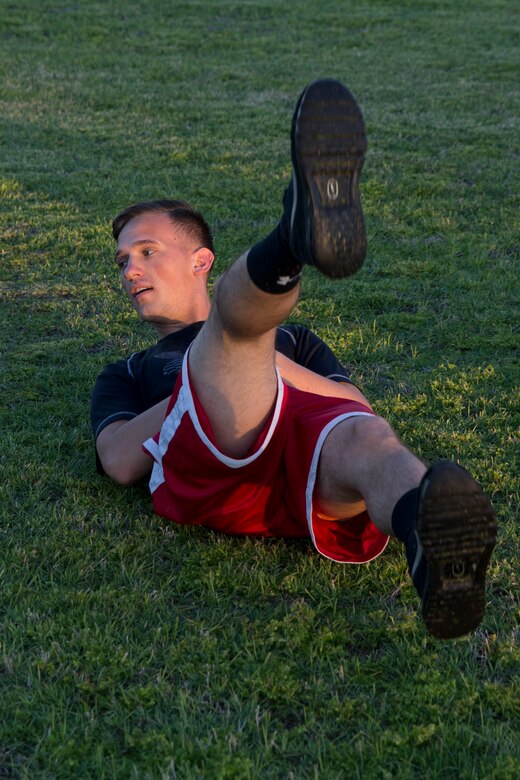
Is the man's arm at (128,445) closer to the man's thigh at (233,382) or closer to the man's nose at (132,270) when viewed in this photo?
the man's thigh at (233,382)

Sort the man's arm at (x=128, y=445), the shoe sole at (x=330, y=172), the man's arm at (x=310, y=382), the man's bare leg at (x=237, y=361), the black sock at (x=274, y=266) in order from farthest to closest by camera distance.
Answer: the man's arm at (x=128, y=445), the man's arm at (x=310, y=382), the man's bare leg at (x=237, y=361), the black sock at (x=274, y=266), the shoe sole at (x=330, y=172)

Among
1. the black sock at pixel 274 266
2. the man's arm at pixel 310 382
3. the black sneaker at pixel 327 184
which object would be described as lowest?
the man's arm at pixel 310 382

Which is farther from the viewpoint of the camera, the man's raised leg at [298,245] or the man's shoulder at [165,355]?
the man's shoulder at [165,355]

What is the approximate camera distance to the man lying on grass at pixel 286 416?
2570mm

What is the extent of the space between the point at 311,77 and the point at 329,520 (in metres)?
11.9

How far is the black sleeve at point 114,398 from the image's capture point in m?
4.02

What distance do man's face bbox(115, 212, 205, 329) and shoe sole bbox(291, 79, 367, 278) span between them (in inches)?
64.0

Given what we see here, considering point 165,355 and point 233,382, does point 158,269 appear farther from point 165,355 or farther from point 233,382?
point 233,382

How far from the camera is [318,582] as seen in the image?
3.34m

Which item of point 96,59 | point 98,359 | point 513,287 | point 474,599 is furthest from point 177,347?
point 96,59

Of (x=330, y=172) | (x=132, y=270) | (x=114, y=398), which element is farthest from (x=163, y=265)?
(x=330, y=172)

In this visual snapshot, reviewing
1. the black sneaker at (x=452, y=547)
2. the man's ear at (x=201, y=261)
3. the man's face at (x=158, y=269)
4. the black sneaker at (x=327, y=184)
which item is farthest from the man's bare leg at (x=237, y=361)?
the man's ear at (x=201, y=261)

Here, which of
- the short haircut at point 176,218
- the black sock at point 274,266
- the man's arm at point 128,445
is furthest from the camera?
the short haircut at point 176,218

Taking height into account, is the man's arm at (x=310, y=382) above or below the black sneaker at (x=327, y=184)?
below
